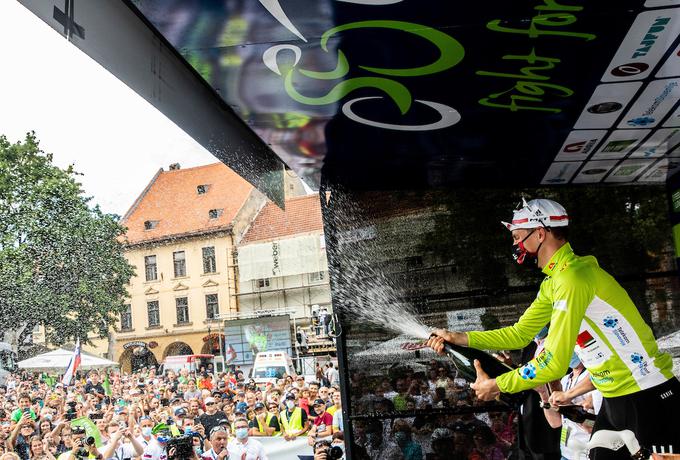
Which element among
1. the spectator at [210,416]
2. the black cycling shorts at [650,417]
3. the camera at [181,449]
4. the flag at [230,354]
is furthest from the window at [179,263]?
the black cycling shorts at [650,417]

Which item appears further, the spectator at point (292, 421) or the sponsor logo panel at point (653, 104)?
the spectator at point (292, 421)

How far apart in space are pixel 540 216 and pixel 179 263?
21769 millimetres

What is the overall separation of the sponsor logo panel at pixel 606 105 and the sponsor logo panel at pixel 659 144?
498 mm

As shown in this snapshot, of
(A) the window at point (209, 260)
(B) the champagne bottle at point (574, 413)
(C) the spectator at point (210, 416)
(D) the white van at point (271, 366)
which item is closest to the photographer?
(B) the champagne bottle at point (574, 413)

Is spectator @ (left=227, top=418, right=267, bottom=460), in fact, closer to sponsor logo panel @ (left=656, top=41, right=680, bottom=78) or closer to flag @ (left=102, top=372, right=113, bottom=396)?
sponsor logo panel @ (left=656, top=41, right=680, bottom=78)

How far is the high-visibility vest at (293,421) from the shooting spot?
10602 millimetres

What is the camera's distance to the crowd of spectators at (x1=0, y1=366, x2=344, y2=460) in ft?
32.5

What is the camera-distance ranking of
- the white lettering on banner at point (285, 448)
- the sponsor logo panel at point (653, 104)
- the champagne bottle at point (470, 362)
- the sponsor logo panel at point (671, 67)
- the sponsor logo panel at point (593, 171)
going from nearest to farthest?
the champagne bottle at point (470, 362) < the sponsor logo panel at point (671, 67) < the sponsor logo panel at point (653, 104) < the sponsor logo panel at point (593, 171) < the white lettering on banner at point (285, 448)

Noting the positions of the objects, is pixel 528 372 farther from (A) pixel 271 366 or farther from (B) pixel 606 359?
(A) pixel 271 366

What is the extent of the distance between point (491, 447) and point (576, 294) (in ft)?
10.3

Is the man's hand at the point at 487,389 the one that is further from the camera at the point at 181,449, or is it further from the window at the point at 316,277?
the window at the point at 316,277

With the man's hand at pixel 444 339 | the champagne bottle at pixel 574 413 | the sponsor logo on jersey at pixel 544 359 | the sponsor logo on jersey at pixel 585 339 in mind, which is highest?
the man's hand at pixel 444 339

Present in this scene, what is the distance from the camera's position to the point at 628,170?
18.2 feet

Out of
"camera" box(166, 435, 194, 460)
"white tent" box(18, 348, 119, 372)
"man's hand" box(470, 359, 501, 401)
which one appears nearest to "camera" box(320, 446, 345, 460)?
"camera" box(166, 435, 194, 460)
